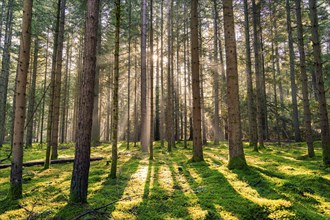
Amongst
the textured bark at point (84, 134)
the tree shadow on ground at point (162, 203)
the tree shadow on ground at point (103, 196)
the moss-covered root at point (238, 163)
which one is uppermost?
the textured bark at point (84, 134)

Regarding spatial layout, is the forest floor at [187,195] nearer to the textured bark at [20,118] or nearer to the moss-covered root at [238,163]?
the moss-covered root at [238,163]

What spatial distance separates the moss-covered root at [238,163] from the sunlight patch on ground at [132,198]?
2.98 metres

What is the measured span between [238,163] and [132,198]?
3.95 metres

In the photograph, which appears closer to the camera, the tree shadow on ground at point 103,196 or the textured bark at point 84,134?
the tree shadow on ground at point 103,196

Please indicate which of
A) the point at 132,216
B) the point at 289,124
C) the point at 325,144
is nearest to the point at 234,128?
the point at 325,144

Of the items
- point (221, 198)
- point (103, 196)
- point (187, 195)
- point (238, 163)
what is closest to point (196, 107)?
point (238, 163)

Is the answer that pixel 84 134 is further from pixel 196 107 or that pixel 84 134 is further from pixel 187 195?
pixel 196 107

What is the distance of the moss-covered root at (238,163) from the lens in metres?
7.09

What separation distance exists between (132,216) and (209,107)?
2307 cm

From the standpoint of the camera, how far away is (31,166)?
928 cm

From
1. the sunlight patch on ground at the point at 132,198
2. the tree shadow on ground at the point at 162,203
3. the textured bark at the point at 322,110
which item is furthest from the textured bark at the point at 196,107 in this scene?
the textured bark at the point at 322,110

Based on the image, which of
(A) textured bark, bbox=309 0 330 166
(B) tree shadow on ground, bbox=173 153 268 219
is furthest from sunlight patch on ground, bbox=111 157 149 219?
(A) textured bark, bbox=309 0 330 166

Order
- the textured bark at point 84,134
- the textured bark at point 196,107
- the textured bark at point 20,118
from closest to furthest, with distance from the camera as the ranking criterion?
the textured bark at point 84,134, the textured bark at point 20,118, the textured bark at point 196,107

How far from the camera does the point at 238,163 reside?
717 cm
